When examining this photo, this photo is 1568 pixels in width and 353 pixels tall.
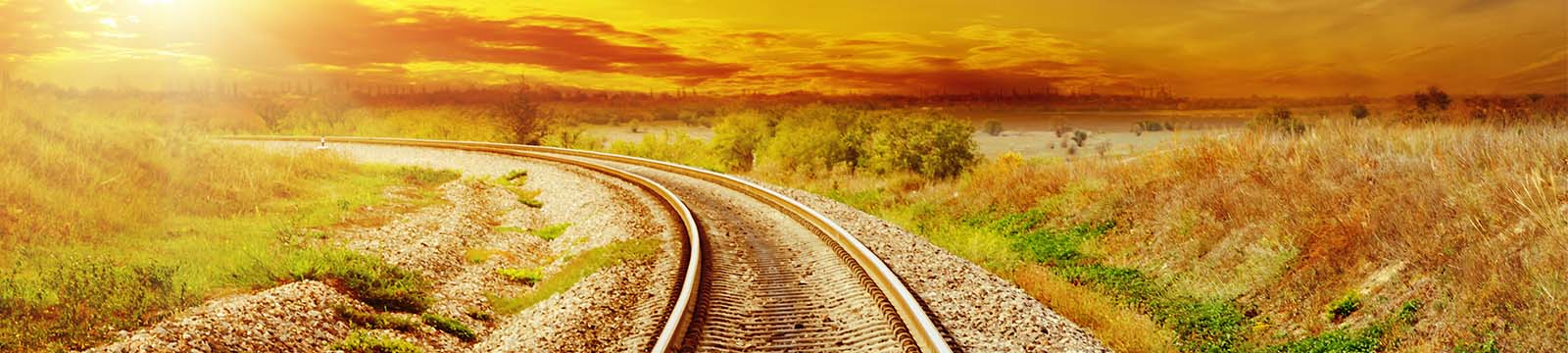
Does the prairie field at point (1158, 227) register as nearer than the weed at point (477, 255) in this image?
Yes

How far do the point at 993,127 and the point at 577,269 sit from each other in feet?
181

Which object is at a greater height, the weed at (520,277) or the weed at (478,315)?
the weed at (478,315)

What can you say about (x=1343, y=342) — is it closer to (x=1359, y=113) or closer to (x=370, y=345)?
(x=370, y=345)

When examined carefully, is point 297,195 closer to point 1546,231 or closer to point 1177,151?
point 1177,151

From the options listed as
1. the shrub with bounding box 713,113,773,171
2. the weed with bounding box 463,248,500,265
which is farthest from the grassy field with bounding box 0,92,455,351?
the shrub with bounding box 713,113,773,171

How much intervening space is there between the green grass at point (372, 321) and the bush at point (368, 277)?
0.78 metres

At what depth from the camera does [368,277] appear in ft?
35.8

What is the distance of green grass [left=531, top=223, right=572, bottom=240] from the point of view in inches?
698

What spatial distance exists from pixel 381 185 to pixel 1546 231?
2362 cm

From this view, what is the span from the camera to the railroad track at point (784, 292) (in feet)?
27.5

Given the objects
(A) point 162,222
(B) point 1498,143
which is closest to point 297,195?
(A) point 162,222

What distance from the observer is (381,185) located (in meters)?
23.2

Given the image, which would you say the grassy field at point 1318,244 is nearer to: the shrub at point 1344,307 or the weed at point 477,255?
the shrub at point 1344,307

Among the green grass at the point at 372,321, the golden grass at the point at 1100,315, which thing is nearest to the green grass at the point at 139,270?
the green grass at the point at 372,321
